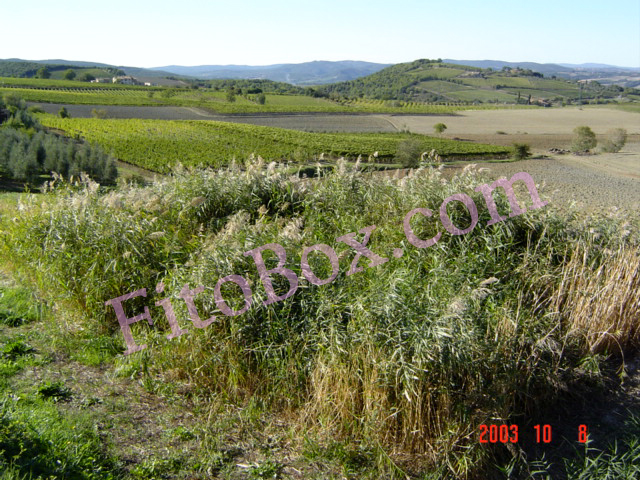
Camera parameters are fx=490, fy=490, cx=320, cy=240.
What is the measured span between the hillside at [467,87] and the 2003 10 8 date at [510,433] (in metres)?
108

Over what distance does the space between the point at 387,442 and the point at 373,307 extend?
0.92 m

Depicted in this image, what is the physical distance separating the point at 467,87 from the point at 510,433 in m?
129

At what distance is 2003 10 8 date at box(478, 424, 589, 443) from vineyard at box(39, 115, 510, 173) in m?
24.7

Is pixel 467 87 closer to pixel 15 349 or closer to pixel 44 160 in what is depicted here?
pixel 44 160

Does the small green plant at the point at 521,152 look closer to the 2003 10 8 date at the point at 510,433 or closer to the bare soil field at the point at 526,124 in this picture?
the bare soil field at the point at 526,124

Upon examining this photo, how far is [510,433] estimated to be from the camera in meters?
3.28

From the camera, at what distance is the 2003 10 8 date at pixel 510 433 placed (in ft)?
10.2

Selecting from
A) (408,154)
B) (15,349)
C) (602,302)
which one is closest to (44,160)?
(15,349)

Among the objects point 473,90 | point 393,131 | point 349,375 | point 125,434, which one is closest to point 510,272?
point 349,375

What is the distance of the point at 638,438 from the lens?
3.31 m

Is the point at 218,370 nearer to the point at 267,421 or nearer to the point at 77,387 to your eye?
the point at 267,421

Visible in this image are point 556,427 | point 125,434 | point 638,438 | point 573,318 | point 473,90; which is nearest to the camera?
point 125,434

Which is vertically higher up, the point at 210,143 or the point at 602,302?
the point at 602,302

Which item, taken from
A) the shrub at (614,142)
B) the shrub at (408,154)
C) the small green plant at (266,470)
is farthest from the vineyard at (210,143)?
the small green plant at (266,470)
